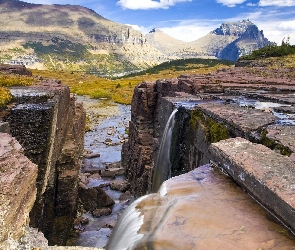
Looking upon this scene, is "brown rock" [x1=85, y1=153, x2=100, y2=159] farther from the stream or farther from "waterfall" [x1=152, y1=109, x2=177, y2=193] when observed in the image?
"waterfall" [x1=152, y1=109, x2=177, y2=193]

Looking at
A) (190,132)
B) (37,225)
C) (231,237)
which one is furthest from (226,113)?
(37,225)

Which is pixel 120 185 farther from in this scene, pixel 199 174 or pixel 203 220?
pixel 203 220

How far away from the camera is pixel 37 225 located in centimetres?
822

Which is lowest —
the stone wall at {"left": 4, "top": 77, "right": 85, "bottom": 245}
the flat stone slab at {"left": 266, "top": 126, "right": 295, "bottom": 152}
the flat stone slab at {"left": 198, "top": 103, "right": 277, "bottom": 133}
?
the stone wall at {"left": 4, "top": 77, "right": 85, "bottom": 245}

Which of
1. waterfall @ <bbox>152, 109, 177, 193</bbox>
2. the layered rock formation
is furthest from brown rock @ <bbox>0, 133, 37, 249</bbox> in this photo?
waterfall @ <bbox>152, 109, 177, 193</bbox>

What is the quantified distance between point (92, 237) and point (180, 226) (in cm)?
949

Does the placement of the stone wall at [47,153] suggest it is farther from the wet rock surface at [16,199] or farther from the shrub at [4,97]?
the wet rock surface at [16,199]

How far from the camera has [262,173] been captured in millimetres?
3109

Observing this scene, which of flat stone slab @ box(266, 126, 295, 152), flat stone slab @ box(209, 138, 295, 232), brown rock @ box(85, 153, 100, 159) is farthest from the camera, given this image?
brown rock @ box(85, 153, 100, 159)

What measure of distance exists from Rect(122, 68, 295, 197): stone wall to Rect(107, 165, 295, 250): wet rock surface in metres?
1.19

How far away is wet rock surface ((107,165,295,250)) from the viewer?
2592mm

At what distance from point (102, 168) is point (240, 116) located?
609 inches

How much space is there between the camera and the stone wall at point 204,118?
4.97 m

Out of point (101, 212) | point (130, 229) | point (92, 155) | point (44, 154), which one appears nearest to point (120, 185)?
point (101, 212)
